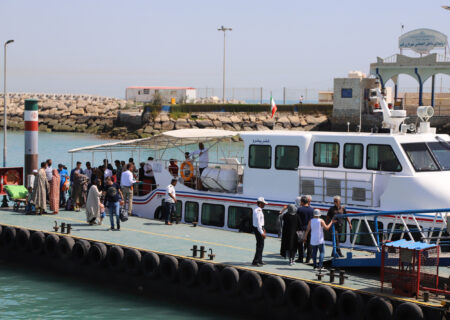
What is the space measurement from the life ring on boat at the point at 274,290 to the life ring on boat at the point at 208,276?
135 cm

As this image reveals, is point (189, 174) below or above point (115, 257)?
above

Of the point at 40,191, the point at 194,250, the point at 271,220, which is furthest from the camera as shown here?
the point at 40,191

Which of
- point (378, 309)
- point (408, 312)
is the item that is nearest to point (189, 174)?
point (378, 309)

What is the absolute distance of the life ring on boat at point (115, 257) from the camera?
17.3 meters

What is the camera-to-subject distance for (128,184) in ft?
70.9

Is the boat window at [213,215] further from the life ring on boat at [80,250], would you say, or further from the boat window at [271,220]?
the life ring on boat at [80,250]

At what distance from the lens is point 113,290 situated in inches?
698

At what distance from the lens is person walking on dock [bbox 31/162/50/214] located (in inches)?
851

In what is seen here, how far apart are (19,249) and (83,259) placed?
2588mm

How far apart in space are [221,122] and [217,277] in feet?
214

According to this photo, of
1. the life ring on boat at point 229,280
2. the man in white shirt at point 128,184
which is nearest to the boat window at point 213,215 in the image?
the man in white shirt at point 128,184

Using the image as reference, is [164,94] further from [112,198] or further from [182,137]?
[112,198]

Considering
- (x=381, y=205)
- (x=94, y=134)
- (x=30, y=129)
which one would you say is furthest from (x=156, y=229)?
(x=94, y=134)

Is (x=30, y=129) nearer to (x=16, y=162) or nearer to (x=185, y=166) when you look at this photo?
(x=185, y=166)
